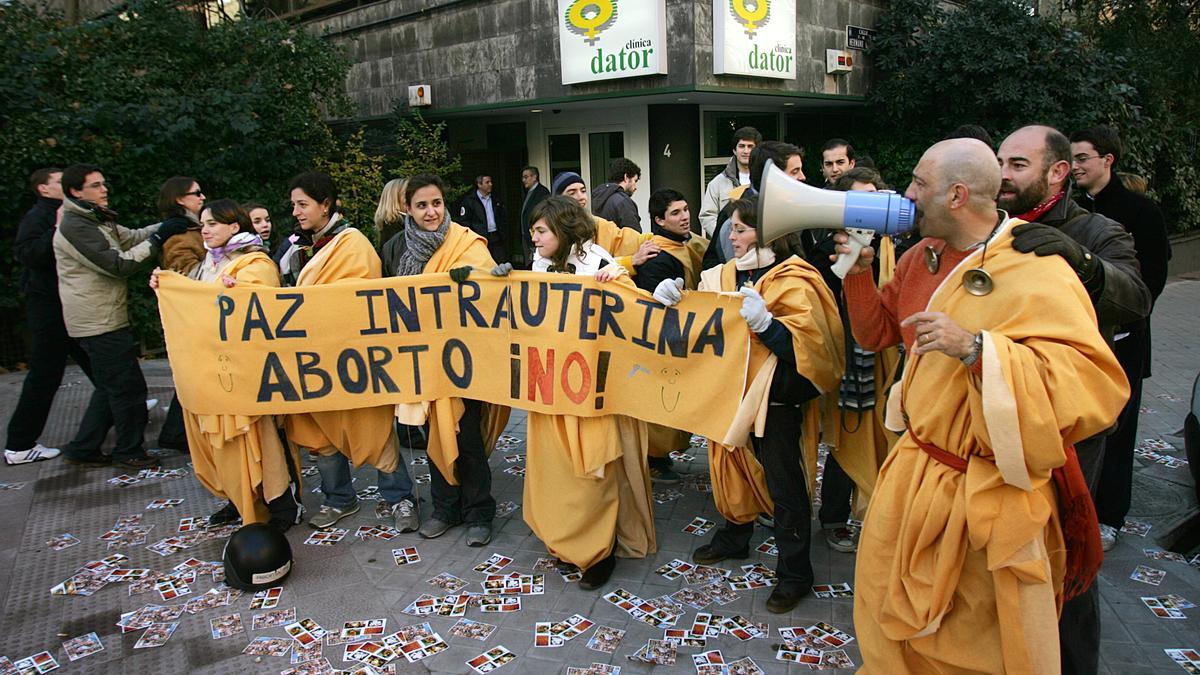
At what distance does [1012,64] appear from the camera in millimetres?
10758

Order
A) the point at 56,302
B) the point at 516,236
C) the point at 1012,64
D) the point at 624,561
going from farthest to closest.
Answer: the point at 516,236 < the point at 1012,64 < the point at 56,302 < the point at 624,561

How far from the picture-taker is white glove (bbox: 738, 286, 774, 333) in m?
3.40

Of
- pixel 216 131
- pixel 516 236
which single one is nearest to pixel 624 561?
pixel 216 131

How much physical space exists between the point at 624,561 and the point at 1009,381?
253 centimetres

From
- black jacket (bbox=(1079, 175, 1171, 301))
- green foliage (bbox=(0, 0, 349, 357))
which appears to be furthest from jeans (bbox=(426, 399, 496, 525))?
green foliage (bbox=(0, 0, 349, 357))

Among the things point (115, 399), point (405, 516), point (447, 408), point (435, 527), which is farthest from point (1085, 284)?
point (115, 399)

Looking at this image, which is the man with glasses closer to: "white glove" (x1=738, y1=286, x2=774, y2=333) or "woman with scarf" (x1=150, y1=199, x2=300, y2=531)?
"woman with scarf" (x1=150, y1=199, x2=300, y2=531)

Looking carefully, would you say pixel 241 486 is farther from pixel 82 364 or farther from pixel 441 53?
pixel 441 53

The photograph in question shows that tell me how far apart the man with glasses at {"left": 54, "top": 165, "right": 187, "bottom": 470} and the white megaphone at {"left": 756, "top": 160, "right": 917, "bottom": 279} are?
13.7ft

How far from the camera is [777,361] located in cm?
361

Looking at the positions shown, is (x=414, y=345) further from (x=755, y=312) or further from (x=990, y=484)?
(x=990, y=484)

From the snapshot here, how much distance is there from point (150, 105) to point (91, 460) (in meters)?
4.39

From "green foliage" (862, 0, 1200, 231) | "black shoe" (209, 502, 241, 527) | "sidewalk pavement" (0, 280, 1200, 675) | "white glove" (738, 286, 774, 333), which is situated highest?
"green foliage" (862, 0, 1200, 231)

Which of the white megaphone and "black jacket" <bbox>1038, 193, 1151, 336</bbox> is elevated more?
the white megaphone
